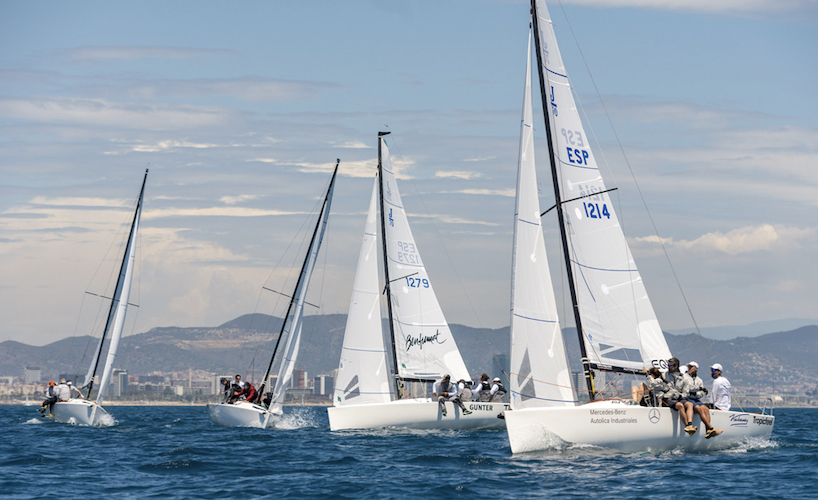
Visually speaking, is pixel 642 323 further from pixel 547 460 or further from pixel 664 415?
pixel 547 460

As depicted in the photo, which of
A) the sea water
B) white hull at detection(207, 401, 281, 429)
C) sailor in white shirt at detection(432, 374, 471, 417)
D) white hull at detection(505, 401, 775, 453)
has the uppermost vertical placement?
sailor in white shirt at detection(432, 374, 471, 417)

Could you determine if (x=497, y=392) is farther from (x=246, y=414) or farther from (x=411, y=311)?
(x=246, y=414)

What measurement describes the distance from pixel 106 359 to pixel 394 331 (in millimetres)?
11294

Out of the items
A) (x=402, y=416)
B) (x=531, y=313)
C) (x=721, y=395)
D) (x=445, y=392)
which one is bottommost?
(x=402, y=416)

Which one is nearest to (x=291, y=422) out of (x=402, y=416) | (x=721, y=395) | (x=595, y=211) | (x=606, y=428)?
(x=402, y=416)

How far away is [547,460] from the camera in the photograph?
18.1 m

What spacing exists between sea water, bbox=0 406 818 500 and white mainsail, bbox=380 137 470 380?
6.95 metres

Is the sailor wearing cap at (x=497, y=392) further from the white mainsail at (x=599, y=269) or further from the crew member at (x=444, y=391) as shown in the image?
the white mainsail at (x=599, y=269)

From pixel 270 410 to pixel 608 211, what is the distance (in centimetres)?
1685

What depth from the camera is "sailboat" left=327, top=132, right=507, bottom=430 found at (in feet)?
98.9

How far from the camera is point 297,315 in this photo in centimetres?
3394

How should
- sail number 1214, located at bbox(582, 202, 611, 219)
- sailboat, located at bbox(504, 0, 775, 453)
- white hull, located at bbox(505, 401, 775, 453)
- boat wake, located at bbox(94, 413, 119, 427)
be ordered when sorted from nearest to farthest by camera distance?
1. white hull, located at bbox(505, 401, 775, 453)
2. sailboat, located at bbox(504, 0, 775, 453)
3. sail number 1214, located at bbox(582, 202, 611, 219)
4. boat wake, located at bbox(94, 413, 119, 427)

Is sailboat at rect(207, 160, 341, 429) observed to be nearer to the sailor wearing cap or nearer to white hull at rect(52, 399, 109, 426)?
white hull at rect(52, 399, 109, 426)

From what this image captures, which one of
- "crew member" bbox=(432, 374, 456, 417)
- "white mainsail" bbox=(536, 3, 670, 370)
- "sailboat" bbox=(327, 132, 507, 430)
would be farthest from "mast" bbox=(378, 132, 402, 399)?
"white mainsail" bbox=(536, 3, 670, 370)
